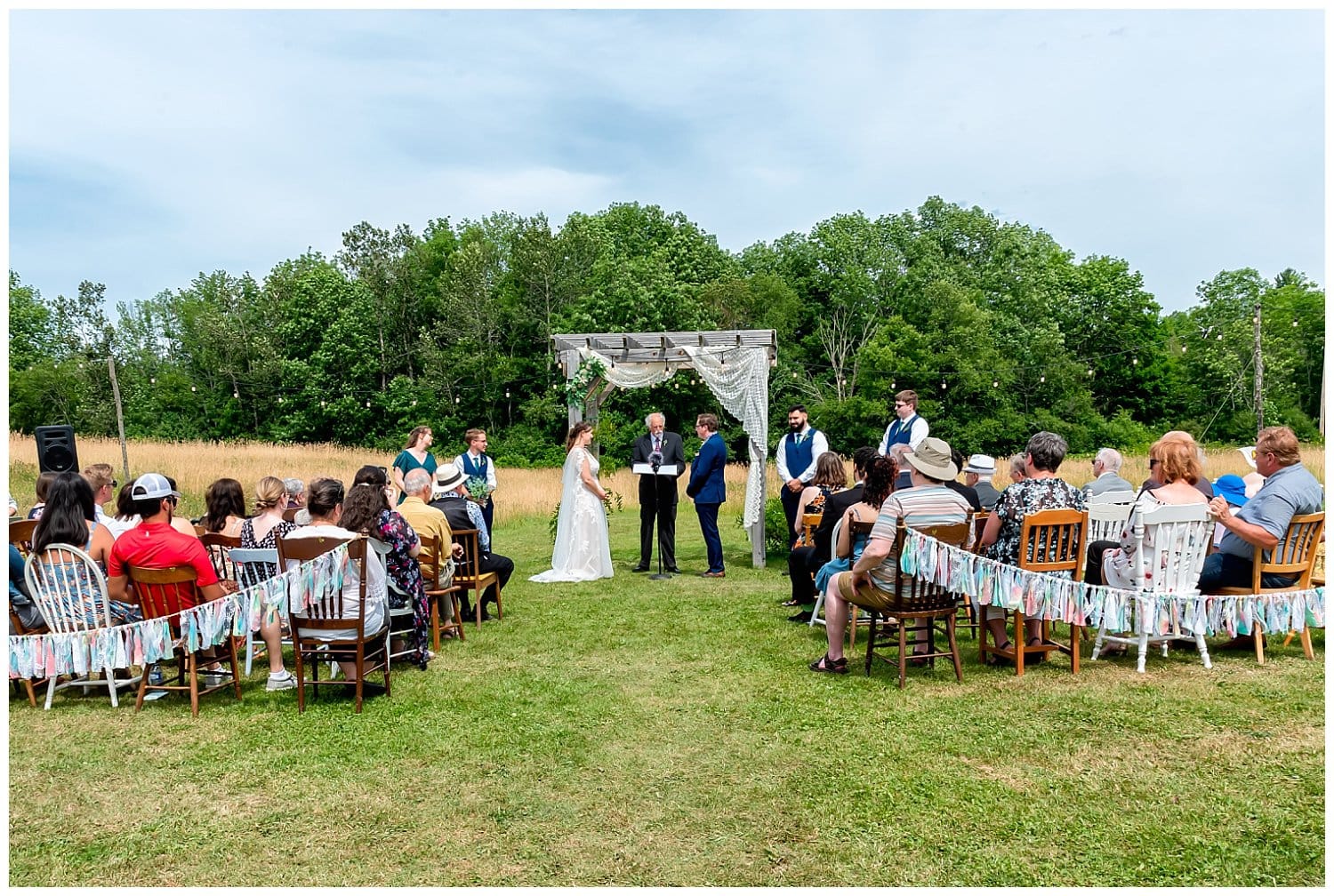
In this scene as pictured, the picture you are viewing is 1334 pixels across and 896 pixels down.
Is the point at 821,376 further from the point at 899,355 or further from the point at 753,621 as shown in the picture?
the point at 753,621

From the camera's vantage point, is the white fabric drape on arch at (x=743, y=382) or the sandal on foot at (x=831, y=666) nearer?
the sandal on foot at (x=831, y=666)

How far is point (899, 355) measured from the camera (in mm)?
36406

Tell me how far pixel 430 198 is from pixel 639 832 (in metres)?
42.1

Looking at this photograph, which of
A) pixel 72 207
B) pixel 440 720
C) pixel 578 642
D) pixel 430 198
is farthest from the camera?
pixel 430 198

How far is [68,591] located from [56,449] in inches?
183

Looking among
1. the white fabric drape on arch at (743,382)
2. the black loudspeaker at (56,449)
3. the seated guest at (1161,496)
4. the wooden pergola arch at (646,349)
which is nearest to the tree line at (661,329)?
the wooden pergola arch at (646,349)

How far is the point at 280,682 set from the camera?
5555 millimetres

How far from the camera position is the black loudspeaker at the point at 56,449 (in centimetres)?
888

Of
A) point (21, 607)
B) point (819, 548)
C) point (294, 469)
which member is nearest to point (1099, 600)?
point (819, 548)

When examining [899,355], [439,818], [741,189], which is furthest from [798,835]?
[741,189]

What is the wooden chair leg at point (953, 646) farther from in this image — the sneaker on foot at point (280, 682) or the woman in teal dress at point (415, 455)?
the woman in teal dress at point (415, 455)

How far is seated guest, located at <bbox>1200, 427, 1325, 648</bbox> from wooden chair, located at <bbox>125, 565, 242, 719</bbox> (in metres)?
5.79

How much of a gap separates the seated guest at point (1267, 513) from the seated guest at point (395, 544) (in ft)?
15.9

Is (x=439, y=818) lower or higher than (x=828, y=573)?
lower
